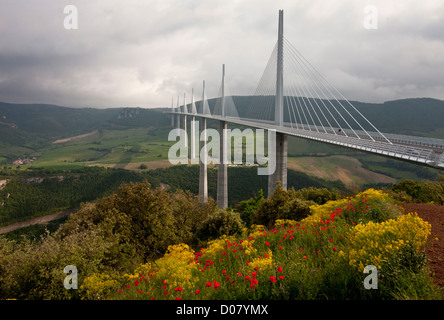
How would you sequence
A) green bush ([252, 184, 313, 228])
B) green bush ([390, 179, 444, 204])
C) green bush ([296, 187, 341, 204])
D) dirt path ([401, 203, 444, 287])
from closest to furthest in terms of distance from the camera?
dirt path ([401, 203, 444, 287])
green bush ([252, 184, 313, 228])
green bush ([296, 187, 341, 204])
green bush ([390, 179, 444, 204])

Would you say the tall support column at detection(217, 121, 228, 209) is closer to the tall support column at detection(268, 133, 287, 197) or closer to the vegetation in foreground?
the tall support column at detection(268, 133, 287, 197)

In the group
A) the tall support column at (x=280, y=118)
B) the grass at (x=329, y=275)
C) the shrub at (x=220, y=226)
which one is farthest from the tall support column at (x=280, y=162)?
the grass at (x=329, y=275)

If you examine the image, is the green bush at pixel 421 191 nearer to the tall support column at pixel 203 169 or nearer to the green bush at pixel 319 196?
the green bush at pixel 319 196

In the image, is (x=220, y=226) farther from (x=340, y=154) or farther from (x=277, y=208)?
(x=340, y=154)

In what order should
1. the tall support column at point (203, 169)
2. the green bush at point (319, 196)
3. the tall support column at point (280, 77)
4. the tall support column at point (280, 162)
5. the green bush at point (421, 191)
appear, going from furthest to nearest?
the tall support column at point (203, 169) → the tall support column at point (280, 77) → the tall support column at point (280, 162) → the green bush at point (421, 191) → the green bush at point (319, 196)

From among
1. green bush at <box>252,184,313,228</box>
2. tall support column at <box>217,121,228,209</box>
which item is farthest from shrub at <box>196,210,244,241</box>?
tall support column at <box>217,121,228,209</box>

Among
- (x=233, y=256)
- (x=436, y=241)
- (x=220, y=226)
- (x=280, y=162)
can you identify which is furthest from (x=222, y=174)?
(x=436, y=241)

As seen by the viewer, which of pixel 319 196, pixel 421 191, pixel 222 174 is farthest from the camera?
pixel 222 174
